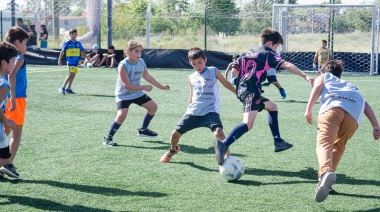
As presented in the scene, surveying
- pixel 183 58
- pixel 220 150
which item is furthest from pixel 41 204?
pixel 183 58

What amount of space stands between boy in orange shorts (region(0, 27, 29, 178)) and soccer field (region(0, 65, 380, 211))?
10.7 inches

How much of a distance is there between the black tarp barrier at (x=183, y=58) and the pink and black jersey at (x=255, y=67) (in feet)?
57.8

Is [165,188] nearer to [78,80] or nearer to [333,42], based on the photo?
[78,80]

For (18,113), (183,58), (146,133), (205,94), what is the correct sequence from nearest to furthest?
(18,113) < (205,94) < (146,133) < (183,58)

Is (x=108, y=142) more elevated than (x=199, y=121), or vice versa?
(x=199, y=121)

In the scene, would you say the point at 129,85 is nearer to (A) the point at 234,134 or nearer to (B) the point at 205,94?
(B) the point at 205,94

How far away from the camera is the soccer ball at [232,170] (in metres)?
5.75

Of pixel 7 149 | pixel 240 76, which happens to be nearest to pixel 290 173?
pixel 240 76

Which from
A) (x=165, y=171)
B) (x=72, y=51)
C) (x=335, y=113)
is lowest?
(x=165, y=171)

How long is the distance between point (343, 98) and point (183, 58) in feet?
66.6

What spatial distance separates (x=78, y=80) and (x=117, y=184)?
1347 centimetres

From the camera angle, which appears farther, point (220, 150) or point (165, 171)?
point (165, 171)

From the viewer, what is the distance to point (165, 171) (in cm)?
629

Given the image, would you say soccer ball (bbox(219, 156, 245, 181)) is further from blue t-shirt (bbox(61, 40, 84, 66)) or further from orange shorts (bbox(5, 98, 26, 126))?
blue t-shirt (bbox(61, 40, 84, 66))
